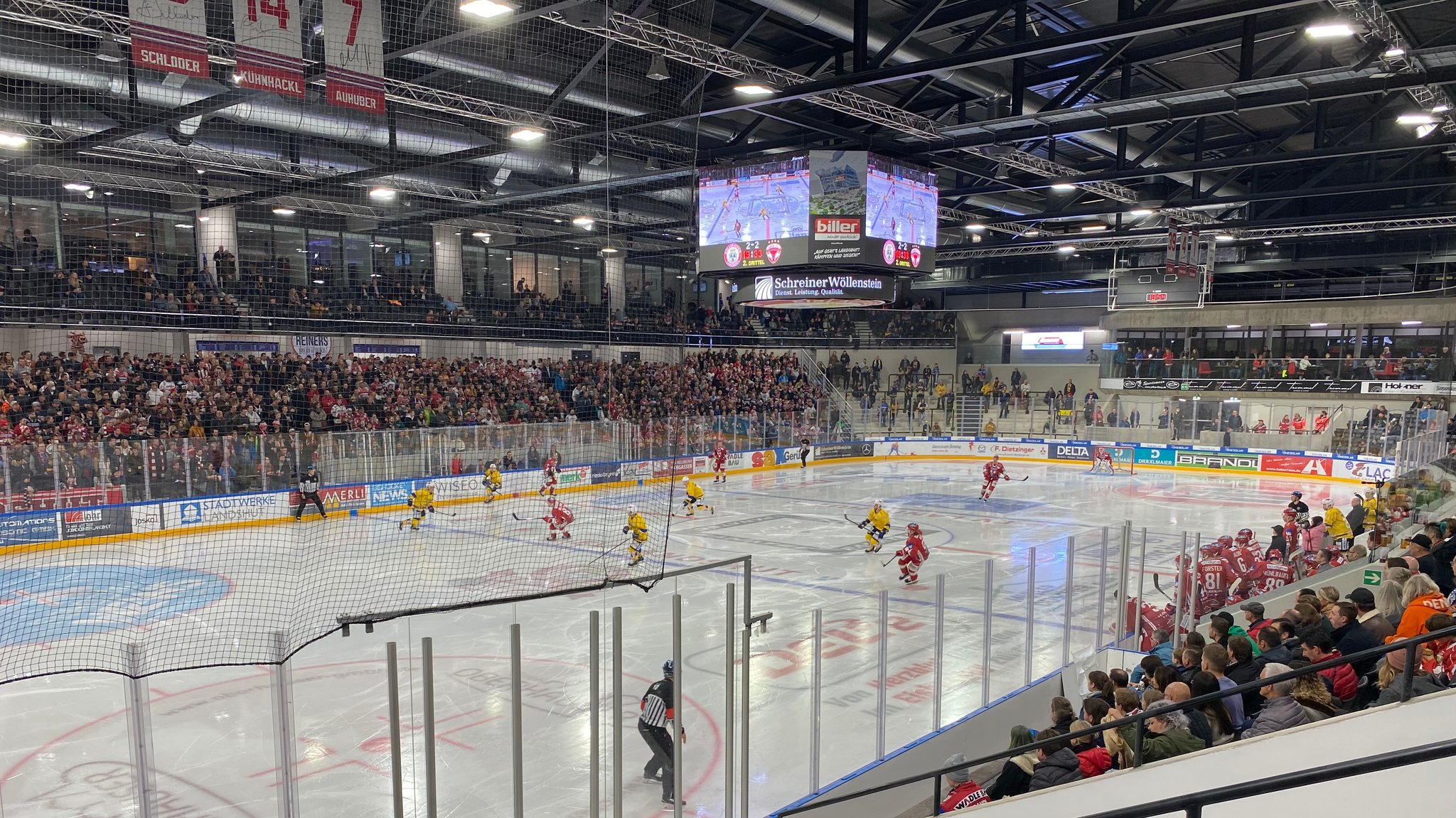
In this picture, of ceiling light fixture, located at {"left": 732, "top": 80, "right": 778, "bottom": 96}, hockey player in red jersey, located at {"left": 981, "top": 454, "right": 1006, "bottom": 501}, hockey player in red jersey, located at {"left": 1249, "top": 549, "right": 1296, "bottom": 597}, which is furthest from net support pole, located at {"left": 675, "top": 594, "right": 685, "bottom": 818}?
hockey player in red jersey, located at {"left": 981, "top": 454, "right": 1006, "bottom": 501}

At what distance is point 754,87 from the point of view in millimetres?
13305

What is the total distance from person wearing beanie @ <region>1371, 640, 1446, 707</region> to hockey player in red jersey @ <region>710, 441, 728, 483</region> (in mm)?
19975

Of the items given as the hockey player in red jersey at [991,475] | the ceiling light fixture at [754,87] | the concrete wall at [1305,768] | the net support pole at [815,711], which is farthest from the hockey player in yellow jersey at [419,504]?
the concrete wall at [1305,768]

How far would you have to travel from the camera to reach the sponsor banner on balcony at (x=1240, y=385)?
104 ft

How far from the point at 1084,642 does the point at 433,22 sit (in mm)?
9178

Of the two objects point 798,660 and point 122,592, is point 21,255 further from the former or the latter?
point 122,592

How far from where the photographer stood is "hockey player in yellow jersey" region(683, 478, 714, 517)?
17.9 meters

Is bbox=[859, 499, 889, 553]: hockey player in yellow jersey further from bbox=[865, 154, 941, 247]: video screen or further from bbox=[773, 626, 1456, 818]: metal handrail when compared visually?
bbox=[773, 626, 1456, 818]: metal handrail

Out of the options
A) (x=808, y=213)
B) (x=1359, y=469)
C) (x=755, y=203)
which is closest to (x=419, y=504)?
(x=755, y=203)

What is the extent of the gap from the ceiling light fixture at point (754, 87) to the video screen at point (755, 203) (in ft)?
12.2

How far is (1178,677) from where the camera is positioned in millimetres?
5969

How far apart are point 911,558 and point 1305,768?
968 centimetres

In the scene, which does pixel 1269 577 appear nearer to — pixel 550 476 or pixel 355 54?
pixel 355 54

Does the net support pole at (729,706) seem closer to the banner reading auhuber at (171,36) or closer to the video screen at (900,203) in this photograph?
the banner reading auhuber at (171,36)
